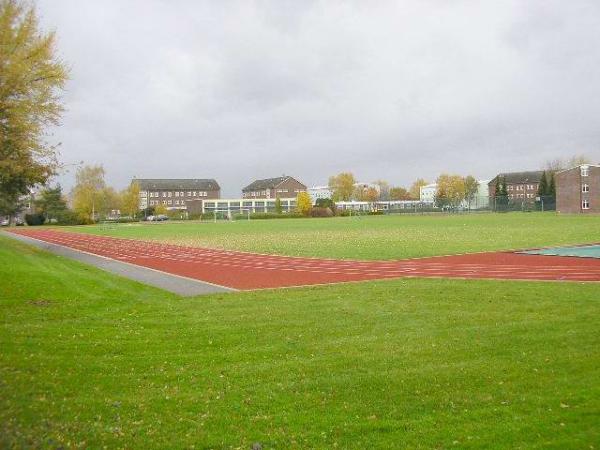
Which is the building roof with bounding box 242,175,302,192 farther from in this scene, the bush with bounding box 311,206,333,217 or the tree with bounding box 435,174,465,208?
the bush with bounding box 311,206,333,217

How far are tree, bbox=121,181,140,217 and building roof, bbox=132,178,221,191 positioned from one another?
5184 centimetres

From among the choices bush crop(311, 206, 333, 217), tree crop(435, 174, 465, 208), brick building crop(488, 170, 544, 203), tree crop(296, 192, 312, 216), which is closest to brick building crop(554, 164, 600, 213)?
bush crop(311, 206, 333, 217)

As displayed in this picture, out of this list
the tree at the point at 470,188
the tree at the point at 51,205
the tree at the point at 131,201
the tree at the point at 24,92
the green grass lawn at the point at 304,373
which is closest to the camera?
the green grass lawn at the point at 304,373

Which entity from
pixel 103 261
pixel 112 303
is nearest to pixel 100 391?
pixel 112 303

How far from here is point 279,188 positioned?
169500 millimetres

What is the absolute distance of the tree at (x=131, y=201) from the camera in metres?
116

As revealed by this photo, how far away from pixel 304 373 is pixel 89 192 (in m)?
95.4

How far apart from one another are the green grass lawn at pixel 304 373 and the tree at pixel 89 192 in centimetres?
8755

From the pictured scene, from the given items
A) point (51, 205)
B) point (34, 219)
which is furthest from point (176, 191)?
point (34, 219)

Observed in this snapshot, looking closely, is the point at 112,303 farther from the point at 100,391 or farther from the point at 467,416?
the point at 467,416

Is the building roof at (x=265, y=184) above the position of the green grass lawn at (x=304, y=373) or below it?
above

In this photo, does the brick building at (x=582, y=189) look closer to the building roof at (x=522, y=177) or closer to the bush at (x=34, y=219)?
the building roof at (x=522, y=177)

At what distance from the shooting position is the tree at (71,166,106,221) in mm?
95312

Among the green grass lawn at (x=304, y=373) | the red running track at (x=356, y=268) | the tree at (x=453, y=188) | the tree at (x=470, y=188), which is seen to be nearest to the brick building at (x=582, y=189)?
the tree at (x=453, y=188)
